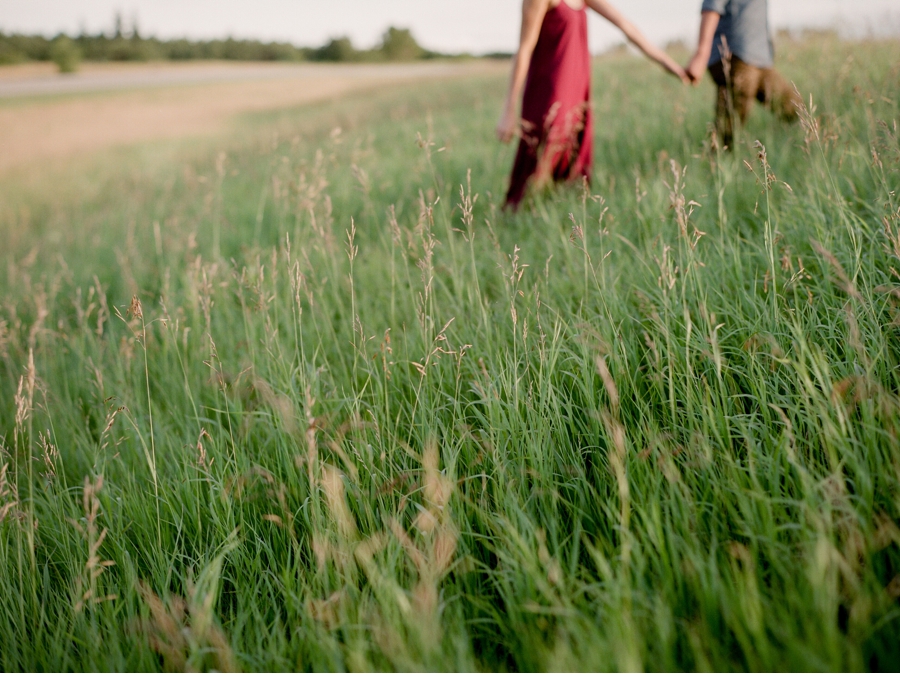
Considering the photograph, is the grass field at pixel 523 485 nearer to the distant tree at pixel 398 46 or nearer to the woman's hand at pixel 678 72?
the woman's hand at pixel 678 72

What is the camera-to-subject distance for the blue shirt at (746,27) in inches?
129

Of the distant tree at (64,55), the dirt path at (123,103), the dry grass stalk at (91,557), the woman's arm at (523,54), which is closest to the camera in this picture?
the dry grass stalk at (91,557)

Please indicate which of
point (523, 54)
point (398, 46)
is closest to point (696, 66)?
point (523, 54)

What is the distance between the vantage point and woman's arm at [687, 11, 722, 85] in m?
3.30

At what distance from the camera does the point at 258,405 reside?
1873 mm

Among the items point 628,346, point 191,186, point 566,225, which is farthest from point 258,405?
point 191,186

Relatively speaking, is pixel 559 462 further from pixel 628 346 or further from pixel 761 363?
pixel 761 363

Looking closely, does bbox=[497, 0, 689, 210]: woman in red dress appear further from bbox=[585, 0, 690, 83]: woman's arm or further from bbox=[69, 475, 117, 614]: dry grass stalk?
bbox=[69, 475, 117, 614]: dry grass stalk

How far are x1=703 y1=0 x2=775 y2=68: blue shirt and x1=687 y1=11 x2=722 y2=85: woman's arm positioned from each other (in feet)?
0.11

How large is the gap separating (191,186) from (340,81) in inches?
835

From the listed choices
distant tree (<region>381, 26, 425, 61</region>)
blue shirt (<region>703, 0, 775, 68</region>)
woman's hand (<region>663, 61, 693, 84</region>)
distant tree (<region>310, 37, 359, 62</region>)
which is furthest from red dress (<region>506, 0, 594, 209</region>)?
distant tree (<region>381, 26, 425, 61</region>)

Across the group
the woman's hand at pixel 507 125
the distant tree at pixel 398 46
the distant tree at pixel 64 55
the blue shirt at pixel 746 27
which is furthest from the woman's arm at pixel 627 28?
the distant tree at pixel 398 46

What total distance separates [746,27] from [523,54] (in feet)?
4.58

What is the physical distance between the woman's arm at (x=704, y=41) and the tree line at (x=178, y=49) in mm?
39391
